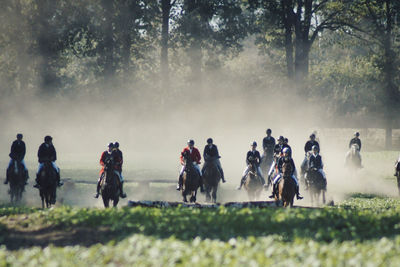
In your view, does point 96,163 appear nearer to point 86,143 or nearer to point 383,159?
point 86,143

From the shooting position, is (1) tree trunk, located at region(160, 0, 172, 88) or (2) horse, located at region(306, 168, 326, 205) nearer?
(2) horse, located at region(306, 168, 326, 205)

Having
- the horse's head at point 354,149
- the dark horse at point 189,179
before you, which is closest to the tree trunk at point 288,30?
the horse's head at point 354,149

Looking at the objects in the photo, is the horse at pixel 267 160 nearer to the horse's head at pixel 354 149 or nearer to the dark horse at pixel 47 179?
the dark horse at pixel 47 179

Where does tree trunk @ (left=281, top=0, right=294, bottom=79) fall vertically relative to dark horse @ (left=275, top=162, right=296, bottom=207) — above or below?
above

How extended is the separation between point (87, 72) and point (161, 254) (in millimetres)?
80329

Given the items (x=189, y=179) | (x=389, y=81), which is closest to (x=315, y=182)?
(x=189, y=179)

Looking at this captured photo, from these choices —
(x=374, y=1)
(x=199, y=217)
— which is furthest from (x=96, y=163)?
(x=199, y=217)

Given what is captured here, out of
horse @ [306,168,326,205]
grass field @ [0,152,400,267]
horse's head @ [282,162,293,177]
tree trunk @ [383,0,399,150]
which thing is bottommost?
grass field @ [0,152,400,267]

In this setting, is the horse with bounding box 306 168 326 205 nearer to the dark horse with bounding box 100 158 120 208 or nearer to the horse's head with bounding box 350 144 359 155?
the dark horse with bounding box 100 158 120 208

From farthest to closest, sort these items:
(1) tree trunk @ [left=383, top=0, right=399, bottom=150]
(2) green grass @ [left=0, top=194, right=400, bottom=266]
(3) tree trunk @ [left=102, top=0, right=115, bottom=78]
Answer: (3) tree trunk @ [left=102, top=0, right=115, bottom=78] < (1) tree trunk @ [left=383, top=0, right=399, bottom=150] < (2) green grass @ [left=0, top=194, right=400, bottom=266]

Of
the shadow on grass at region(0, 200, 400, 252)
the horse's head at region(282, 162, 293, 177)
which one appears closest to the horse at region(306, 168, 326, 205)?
the horse's head at region(282, 162, 293, 177)

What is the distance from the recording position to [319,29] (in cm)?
6600

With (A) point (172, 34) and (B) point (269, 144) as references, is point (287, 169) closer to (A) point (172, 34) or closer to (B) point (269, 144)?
(B) point (269, 144)

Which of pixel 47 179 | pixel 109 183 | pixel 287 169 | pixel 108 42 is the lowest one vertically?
pixel 109 183
